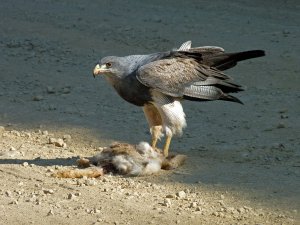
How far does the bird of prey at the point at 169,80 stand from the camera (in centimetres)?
839

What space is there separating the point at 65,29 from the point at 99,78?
2898 millimetres

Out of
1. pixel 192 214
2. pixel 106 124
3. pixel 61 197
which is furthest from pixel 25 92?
pixel 192 214

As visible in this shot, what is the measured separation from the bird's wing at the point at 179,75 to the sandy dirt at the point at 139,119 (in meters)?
0.78

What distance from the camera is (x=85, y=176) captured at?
314 inches

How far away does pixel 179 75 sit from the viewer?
28.4ft

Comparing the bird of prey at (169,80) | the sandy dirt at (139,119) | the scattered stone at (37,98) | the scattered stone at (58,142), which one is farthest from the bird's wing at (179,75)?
the scattered stone at (37,98)

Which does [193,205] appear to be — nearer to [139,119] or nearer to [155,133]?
[155,133]

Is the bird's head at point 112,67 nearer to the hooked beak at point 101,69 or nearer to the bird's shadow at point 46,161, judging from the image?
the hooked beak at point 101,69

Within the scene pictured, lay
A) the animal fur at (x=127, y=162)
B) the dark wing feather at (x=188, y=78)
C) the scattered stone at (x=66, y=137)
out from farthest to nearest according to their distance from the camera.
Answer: the scattered stone at (x=66, y=137) → the dark wing feather at (x=188, y=78) → the animal fur at (x=127, y=162)

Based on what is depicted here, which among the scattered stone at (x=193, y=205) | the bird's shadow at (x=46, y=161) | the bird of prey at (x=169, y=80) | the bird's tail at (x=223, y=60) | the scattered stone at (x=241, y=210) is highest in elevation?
the bird's tail at (x=223, y=60)

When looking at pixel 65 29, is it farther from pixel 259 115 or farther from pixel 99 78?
pixel 259 115

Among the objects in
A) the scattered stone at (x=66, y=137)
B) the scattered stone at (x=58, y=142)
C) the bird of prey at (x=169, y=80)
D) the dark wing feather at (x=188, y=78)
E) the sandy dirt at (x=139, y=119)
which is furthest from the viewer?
the scattered stone at (x=66, y=137)

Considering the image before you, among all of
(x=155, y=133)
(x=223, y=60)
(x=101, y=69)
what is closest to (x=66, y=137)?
(x=155, y=133)

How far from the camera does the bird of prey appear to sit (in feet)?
27.5
